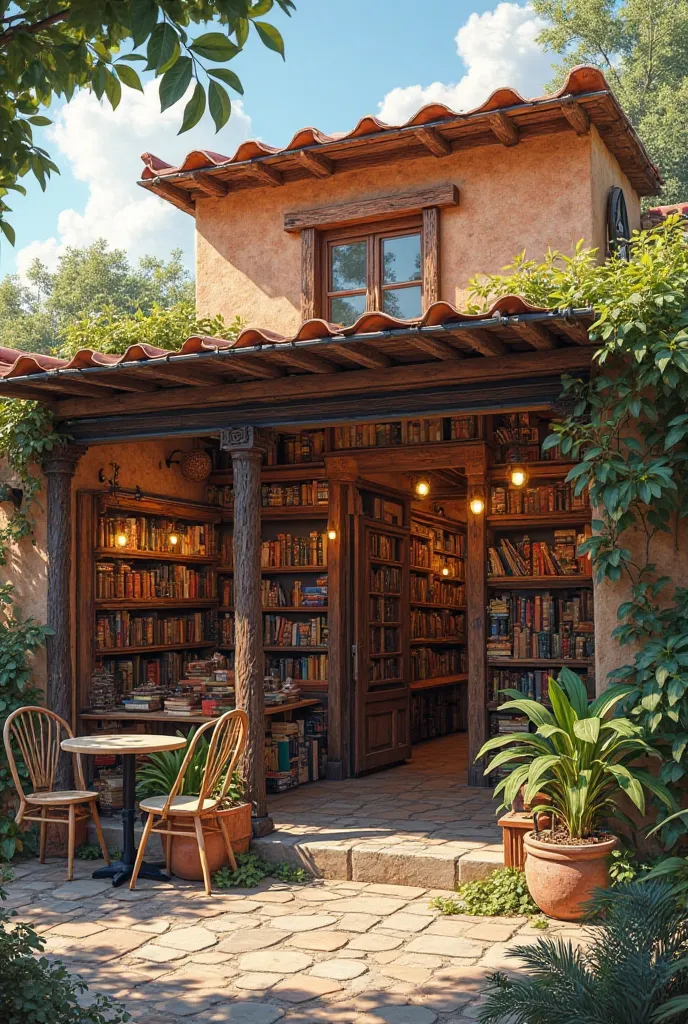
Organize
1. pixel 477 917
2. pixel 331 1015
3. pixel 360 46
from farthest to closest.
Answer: pixel 360 46, pixel 477 917, pixel 331 1015

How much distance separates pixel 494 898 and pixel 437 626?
249 inches

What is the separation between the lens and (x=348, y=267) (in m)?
8.69

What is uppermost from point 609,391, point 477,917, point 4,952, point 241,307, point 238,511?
point 241,307

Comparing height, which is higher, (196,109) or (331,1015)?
(196,109)

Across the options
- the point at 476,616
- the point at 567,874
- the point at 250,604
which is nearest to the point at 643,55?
the point at 476,616

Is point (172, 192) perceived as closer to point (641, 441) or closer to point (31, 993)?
point (641, 441)

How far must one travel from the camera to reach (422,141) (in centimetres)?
786

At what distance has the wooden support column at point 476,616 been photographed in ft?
27.9

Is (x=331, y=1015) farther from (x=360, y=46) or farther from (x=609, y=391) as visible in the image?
(x=360, y=46)

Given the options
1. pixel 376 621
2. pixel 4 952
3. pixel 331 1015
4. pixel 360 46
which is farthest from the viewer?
pixel 360 46

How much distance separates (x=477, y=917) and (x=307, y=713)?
3.49 m

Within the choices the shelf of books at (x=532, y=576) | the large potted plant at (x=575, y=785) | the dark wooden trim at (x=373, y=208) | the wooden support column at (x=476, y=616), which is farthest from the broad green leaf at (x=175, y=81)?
the shelf of books at (x=532, y=576)

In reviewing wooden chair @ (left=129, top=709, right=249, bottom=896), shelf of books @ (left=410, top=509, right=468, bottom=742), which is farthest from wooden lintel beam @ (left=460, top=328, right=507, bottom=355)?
shelf of books @ (left=410, top=509, right=468, bottom=742)

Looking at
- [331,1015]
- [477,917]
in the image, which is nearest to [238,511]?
[477,917]
